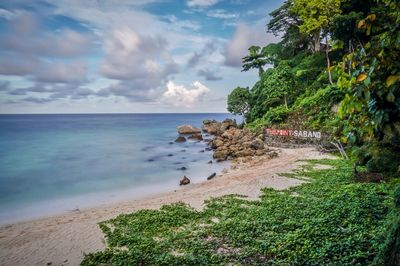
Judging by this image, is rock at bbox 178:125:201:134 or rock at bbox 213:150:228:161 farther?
rock at bbox 178:125:201:134

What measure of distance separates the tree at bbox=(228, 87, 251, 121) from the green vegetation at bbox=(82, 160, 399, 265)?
100ft

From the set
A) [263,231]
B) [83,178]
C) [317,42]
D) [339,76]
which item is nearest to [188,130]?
[317,42]

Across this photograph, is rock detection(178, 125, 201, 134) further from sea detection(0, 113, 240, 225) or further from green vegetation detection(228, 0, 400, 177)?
sea detection(0, 113, 240, 225)

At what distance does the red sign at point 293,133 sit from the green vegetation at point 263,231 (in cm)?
1326

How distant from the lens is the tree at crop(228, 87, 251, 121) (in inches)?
1630

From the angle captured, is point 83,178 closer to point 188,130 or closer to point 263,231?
point 263,231

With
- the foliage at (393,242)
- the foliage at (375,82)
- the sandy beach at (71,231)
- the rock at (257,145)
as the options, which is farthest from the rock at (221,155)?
the foliage at (375,82)

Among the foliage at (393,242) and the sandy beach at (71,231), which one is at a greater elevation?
the foliage at (393,242)

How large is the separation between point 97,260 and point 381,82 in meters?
7.85

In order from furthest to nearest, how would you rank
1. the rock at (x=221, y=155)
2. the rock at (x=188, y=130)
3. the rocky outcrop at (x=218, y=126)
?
1. the rock at (x=188, y=130)
2. the rocky outcrop at (x=218, y=126)
3. the rock at (x=221, y=155)

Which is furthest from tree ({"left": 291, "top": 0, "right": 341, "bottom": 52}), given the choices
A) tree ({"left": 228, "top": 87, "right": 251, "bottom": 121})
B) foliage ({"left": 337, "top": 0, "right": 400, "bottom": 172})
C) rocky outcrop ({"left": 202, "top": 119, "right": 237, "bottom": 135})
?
foliage ({"left": 337, "top": 0, "right": 400, "bottom": 172})

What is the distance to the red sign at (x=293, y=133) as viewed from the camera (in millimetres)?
24328

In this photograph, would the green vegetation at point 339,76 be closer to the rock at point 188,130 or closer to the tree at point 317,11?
the tree at point 317,11

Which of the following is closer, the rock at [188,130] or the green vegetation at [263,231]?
the green vegetation at [263,231]
